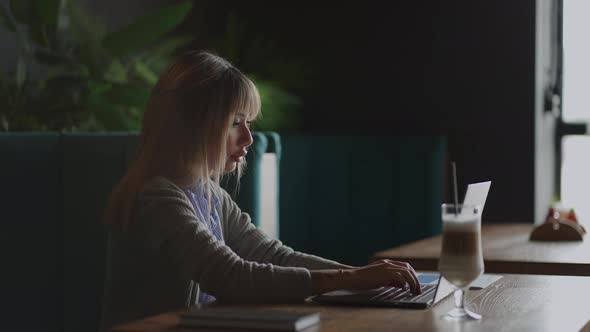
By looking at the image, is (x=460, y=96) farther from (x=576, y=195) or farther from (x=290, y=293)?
(x=290, y=293)

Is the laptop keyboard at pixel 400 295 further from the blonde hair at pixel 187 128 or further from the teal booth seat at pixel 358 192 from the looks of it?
the teal booth seat at pixel 358 192

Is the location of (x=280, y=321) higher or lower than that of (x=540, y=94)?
lower

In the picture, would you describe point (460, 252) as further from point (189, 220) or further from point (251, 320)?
point (189, 220)

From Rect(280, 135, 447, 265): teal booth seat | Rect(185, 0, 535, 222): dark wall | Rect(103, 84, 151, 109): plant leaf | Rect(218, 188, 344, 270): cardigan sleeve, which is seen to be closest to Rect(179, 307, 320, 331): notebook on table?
Rect(218, 188, 344, 270): cardigan sleeve

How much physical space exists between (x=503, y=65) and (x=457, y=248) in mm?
2675

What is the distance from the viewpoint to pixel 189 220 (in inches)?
63.7

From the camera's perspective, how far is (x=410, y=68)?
13.6ft

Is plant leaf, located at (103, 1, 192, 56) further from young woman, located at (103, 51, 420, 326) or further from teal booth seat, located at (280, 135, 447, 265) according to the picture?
young woman, located at (103, 51, 420, 326)

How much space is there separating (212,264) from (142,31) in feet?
5.53

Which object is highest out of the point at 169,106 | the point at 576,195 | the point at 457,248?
the point at 169,106

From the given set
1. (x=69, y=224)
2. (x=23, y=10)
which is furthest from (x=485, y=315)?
(x=23, y=10)

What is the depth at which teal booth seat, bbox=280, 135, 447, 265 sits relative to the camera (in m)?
3.90

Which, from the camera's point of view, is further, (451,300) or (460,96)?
(460,96)

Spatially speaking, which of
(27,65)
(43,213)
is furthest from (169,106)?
(27,65)
